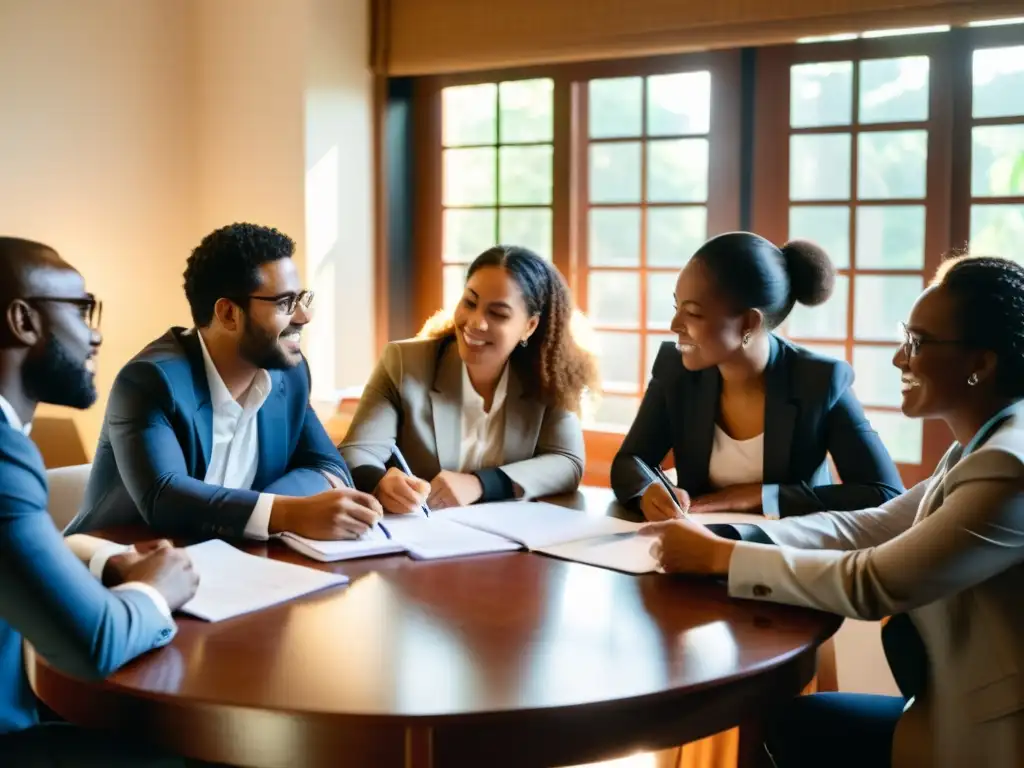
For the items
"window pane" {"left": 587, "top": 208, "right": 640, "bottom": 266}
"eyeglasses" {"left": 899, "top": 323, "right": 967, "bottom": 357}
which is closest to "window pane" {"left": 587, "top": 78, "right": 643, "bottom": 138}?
"window pane" {"left": 587, "top": 208, "right": 640, "bottom": 266}

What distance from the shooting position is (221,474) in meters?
2.05

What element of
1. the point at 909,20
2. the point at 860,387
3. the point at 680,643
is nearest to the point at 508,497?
the point at 680,643

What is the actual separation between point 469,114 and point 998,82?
186 cm

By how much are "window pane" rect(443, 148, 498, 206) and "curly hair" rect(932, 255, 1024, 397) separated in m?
2.75

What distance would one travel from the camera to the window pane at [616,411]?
3893 millimetres

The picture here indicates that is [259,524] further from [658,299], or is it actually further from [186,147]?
[186,147]

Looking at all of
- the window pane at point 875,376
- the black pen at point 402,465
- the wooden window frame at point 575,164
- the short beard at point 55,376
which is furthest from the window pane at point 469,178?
the short beard at point 55,376

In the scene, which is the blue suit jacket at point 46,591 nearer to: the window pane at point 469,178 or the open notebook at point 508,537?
the open notebook at point 508,537

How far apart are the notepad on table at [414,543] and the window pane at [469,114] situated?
2.47m

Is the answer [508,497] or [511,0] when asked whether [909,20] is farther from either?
[508,497]

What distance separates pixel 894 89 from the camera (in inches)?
132

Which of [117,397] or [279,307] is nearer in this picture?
[117,397]

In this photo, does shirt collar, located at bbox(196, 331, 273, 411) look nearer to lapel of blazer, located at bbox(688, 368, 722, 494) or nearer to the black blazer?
the black blazer

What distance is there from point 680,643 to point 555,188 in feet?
9.14
